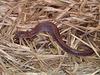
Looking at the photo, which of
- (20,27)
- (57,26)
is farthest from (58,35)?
(20,27)

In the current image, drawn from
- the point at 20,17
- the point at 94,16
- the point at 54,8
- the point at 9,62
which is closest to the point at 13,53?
the point at 9,62

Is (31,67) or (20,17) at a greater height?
(20,17)

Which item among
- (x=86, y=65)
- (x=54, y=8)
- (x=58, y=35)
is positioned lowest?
(x=86, y=65)

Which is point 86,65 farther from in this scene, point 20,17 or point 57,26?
point 20,17
